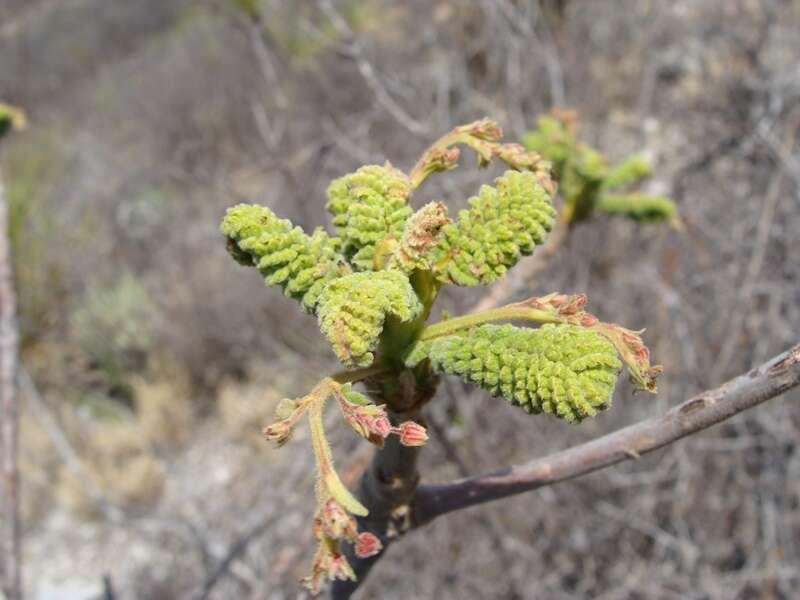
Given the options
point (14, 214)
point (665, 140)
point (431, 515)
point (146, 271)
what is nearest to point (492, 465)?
point (431, 515)

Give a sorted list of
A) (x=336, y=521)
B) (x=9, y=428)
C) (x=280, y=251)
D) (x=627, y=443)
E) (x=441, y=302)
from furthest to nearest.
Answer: (x=441, y=302) → (x=9, y=428) → (x=627, y=443) → (x=280, y=251) → (x=336, y=521)

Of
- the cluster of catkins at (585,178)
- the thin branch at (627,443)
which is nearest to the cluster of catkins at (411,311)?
the thin branch at (627,443)

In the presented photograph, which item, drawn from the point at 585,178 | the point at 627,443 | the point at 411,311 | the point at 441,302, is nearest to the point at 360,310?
the point at 411,311

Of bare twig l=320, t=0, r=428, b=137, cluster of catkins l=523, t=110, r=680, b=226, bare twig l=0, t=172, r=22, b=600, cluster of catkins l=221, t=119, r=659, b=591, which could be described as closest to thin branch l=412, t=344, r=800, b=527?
cluster of catkins l=221, t=119, r=659, b=591

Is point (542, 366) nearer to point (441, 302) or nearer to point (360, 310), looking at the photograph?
point (360, 310)

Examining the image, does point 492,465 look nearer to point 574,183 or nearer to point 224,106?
point 574,183

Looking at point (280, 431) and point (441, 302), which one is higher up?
point (280, 431)

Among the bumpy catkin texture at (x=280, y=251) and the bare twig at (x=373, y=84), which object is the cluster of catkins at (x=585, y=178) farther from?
the bumpy catkin texture at (x=280, y=251)
